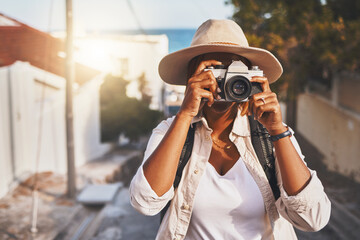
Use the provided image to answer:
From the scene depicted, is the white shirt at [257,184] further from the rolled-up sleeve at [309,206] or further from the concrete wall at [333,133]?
the concrete wall at [333,133]

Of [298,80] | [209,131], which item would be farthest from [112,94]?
[209,131]

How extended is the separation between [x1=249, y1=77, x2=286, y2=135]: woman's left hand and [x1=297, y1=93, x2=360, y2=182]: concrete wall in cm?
679

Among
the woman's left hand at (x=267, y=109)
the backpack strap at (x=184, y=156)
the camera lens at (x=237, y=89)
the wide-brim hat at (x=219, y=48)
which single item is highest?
the wide-brim hat at (x=219, y=48)

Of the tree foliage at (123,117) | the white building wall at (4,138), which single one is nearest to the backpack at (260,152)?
the white building wall at (4,138)

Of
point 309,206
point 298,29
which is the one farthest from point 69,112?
point 298,29

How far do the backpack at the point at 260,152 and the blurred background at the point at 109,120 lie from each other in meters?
0.64

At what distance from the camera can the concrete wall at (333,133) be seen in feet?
27.4

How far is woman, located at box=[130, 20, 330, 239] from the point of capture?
138cm

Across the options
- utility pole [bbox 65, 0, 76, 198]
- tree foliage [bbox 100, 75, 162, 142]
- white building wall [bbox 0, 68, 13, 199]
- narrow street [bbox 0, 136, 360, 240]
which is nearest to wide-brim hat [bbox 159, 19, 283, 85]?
narrow street [bbox 0, 136, 360, 240]

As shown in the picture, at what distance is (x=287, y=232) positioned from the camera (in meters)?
1.48

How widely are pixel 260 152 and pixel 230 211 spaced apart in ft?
0.84

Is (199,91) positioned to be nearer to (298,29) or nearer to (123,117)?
(298,29)

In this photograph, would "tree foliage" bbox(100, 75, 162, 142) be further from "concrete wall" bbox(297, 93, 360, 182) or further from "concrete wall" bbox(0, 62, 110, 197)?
"concrete wall" bbox(297, 93, 360, 182)

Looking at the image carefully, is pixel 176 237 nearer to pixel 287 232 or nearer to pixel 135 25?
pixel 287 232
